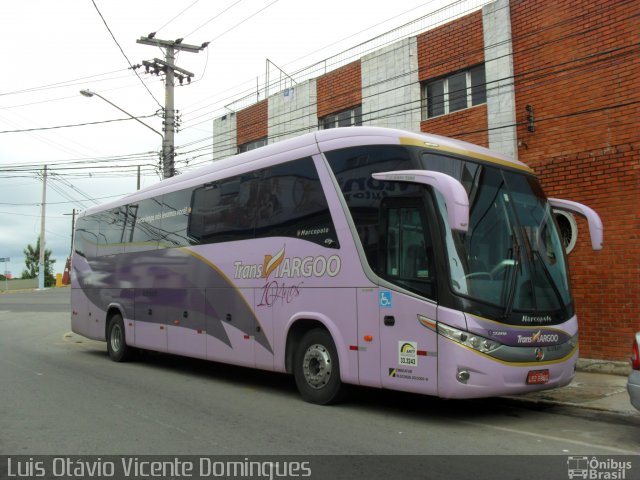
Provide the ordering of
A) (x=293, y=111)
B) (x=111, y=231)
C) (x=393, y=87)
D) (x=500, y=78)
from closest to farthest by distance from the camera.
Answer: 1. (x=500, y=78)
2. (x=111, y=231)
3. (x=393, y=87)
4. (x=293, y=111)

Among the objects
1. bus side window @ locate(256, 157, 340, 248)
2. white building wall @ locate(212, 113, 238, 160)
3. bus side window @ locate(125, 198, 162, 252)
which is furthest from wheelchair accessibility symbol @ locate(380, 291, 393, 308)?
white building wall @ locate(212, 113, 238, 160)

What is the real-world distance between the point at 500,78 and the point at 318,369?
7.72 metres

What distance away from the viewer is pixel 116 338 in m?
12.9

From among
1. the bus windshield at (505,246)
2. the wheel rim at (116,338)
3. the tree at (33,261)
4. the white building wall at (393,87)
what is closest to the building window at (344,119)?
the white building wall at (393,87)

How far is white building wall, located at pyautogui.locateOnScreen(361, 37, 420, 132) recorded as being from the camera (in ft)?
45.4

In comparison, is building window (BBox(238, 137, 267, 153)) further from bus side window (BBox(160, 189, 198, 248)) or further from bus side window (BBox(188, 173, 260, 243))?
bus side window (BBox(188, 173, 260, 243))

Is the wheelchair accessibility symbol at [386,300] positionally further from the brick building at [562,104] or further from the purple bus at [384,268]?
the brick building at [562,104]

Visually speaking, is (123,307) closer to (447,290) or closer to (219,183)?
(219,183)

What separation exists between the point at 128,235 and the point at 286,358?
6.01m

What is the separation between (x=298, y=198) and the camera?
798 cm
